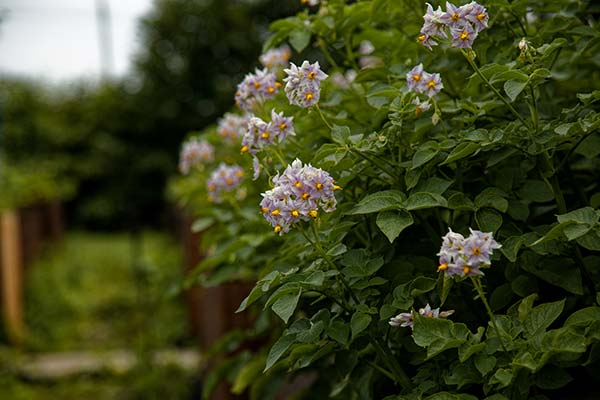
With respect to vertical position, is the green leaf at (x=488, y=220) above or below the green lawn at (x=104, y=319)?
above

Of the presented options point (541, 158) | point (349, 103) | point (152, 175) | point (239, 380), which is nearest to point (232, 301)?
point (239, 380)

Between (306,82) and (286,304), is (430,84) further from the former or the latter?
(286,304)

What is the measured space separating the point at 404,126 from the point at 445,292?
0.35m

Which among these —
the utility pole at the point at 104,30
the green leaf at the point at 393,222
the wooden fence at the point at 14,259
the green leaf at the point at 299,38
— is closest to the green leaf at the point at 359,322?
the green leaf at the point at 393,222

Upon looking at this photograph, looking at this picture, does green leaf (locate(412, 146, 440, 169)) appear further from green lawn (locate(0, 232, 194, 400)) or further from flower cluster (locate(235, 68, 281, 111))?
green lawn (locate(0, 232, 194, 400))

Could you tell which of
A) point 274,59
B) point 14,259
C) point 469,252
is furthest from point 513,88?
point 14,259

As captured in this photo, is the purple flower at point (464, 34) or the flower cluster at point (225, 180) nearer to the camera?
the purple flower at point (464, 34)

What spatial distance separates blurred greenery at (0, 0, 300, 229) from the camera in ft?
41.9

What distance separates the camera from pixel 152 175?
1291 cm

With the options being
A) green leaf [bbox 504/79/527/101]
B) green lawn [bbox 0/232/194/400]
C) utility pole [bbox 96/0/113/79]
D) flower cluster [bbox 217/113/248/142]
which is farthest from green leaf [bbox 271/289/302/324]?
utility pole [bbox 96/0/113/79]

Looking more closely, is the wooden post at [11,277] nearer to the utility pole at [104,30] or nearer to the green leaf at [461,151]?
the green leaf at [461,151]

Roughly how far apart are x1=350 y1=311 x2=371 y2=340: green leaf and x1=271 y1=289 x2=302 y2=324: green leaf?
100 mm

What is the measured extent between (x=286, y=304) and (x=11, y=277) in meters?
4.53

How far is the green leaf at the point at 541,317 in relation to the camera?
1133 mm
